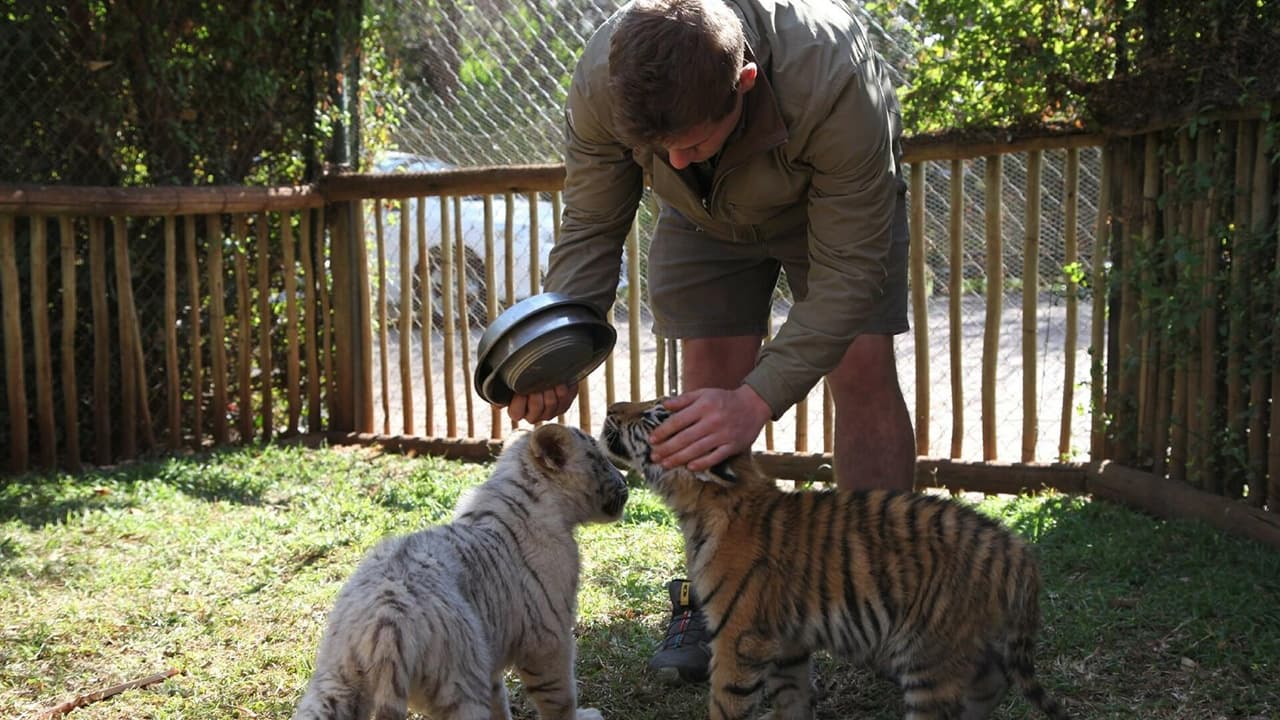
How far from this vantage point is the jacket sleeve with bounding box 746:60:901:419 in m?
3.54

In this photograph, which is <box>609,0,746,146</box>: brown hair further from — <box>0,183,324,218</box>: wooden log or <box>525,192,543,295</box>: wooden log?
<box>0,183,324,218</box>: wooden log

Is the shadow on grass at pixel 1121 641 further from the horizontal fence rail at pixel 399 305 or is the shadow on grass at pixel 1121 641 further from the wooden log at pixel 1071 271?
the horizontal fence rail at pixel 399 305

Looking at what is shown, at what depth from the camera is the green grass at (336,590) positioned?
4.08m

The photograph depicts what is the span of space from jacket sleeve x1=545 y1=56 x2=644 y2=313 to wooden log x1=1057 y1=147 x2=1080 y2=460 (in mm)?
3098

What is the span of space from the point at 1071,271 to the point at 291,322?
495 centimetres

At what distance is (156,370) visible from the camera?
26.3 feet

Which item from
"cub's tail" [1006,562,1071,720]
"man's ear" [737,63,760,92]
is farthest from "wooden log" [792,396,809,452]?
"man's ear" [737,63,760,92]

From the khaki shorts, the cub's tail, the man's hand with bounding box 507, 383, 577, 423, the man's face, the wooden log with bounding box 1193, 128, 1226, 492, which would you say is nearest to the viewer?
the man's face

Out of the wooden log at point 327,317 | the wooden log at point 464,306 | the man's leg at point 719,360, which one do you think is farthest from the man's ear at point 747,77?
the wooden log at point 327,317

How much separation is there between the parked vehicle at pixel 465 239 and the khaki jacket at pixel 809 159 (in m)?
3.73

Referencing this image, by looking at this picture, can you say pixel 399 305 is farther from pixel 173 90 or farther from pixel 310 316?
Result: pixel 173 90

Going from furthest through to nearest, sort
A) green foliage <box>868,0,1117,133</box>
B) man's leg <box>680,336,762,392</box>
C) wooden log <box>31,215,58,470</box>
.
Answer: wooden log <box>31,215,58,470</box> < green foliage <box>868,0,1117,133</box> < man's leg <box>680,336,762,392</box>

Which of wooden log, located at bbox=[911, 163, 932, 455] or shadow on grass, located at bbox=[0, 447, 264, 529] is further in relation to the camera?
wooden log, located at bbox=[911, 163, 932, 455]

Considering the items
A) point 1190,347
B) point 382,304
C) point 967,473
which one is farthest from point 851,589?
point 382,304
